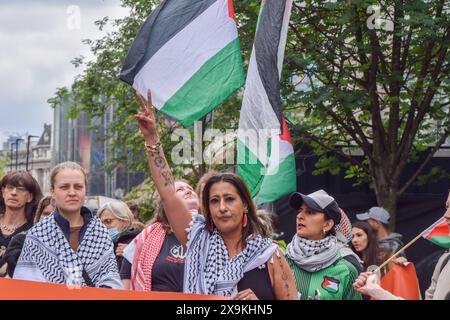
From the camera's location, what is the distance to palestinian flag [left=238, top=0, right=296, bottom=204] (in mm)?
6699

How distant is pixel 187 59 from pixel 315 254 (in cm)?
218

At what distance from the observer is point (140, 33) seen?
24.4 feet

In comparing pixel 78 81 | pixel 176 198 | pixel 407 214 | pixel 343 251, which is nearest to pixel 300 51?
pixel 407 214

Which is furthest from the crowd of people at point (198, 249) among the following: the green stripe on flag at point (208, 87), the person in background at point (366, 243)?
the person in background at point (366, 243)

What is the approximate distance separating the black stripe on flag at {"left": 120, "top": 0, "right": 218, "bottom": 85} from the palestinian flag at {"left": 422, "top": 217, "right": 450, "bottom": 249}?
8.61 feet

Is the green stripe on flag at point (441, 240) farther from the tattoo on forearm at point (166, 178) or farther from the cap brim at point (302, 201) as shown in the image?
the tattoo on forearm at point (166, 178)

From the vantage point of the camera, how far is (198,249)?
507 centimetres

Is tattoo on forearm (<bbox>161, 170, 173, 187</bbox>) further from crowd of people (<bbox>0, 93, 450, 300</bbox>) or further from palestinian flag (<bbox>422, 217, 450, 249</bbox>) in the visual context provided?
palestinian flag (<bbox>422, 217, 450, 249</bbox>)

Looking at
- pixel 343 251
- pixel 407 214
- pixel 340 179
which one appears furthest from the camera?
pixel 340 179

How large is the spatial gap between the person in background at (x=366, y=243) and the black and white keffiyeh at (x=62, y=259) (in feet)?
9.32

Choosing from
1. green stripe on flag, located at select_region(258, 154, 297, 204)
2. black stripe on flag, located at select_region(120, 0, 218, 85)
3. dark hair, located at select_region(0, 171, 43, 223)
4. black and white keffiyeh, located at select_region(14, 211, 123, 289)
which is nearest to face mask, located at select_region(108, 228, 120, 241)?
dark hair, located at select_region(0, 171, 43, 223)

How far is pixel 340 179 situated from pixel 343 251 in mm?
10356

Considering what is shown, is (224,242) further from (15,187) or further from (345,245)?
(15,187)
